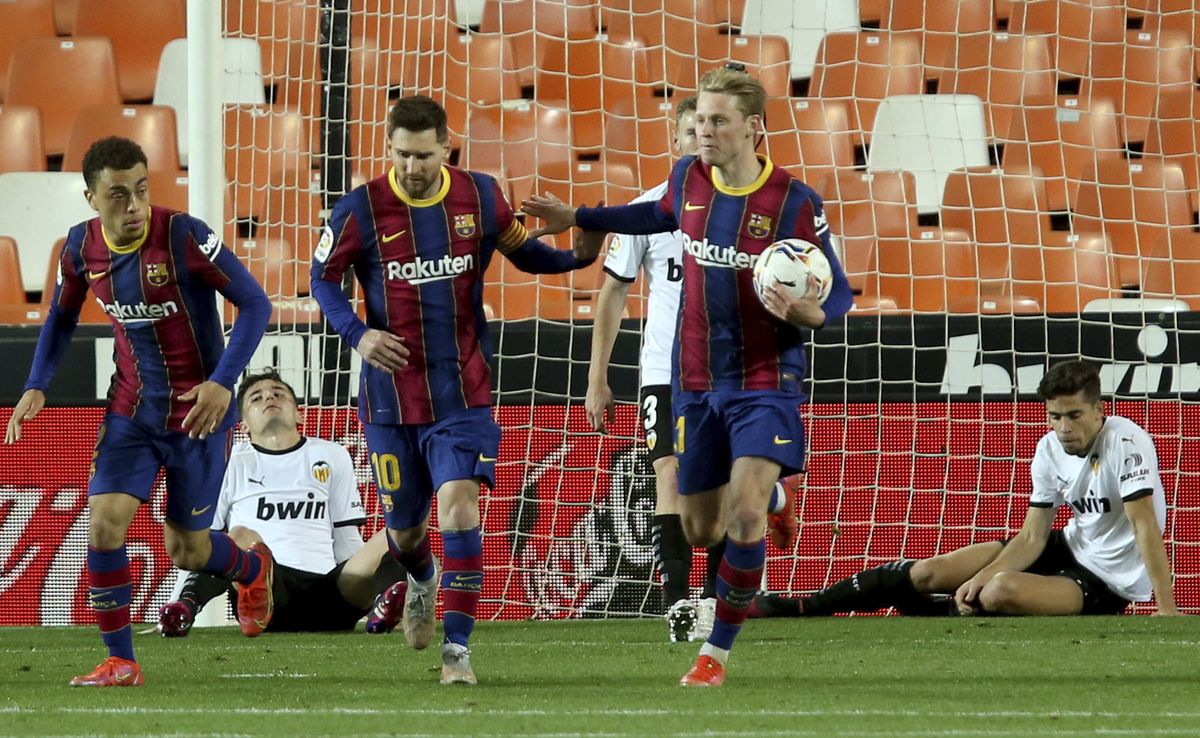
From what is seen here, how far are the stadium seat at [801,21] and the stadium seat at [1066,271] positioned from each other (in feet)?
6.63

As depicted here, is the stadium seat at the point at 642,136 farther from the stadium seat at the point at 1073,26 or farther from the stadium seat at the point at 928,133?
the stadium seat at the point at 1073,26

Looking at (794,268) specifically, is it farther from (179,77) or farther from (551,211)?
(179,77)

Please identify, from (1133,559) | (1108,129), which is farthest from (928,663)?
(1108,129)

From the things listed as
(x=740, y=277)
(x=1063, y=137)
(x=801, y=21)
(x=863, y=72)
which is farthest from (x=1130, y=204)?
(x=740, y=277)

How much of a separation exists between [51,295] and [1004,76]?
18.5 feet

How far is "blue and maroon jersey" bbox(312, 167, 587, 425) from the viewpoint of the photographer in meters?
5.02

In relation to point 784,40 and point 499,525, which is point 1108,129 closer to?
point 784,40

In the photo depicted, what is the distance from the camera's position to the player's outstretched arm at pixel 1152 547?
6.96 metres

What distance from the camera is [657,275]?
6586 mm

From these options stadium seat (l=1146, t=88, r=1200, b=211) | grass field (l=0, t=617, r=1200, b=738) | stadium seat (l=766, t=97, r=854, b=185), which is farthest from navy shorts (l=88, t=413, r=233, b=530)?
stadium seat (l=1146, t=88, r=1200, b=211)

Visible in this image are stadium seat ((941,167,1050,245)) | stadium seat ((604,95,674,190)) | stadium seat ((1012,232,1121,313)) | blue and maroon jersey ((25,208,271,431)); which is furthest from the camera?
stadium seat ((604,95,674,190))

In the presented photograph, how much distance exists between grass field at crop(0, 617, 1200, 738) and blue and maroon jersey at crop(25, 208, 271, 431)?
2.91 feet

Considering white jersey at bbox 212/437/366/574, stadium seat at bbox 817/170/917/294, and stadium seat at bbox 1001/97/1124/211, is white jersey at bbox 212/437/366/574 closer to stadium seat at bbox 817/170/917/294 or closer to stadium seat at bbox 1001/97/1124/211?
stadium seat at bbox 817/170/917/294

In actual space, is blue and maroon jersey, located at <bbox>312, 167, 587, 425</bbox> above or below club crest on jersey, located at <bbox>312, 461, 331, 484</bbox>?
above
